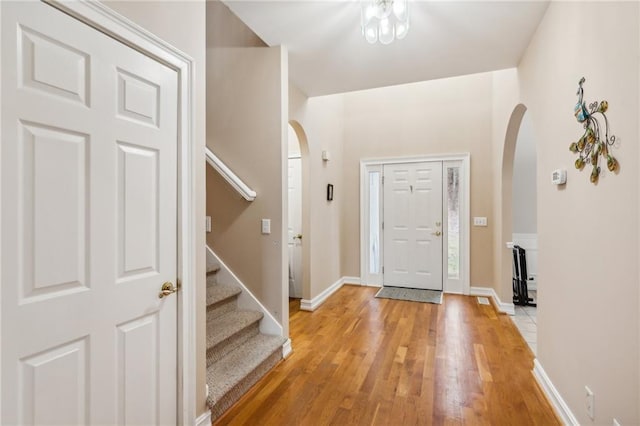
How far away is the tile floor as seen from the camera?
Answer: 9.72ft

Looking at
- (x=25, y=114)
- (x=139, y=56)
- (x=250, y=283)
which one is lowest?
(x=250, y=283)

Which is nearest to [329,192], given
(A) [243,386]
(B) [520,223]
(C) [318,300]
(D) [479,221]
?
(C) [318,300]

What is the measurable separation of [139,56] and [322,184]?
3.11 metres

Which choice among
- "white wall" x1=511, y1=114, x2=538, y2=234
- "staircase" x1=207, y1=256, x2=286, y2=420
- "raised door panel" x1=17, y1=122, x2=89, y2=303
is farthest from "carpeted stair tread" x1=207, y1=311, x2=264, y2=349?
"white wall" x1=511, y1=114, x2=538, y2=234

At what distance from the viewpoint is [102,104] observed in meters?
1.23

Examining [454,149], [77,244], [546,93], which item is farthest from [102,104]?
[454,149]

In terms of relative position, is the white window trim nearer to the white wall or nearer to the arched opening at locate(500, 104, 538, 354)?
the arched opening at locate(500, 104, 538, 354)

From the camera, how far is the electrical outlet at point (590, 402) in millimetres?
1504

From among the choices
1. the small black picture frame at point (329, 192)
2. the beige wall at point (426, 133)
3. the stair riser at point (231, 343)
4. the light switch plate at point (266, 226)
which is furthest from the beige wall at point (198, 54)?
the beige wall at point (426, 133)

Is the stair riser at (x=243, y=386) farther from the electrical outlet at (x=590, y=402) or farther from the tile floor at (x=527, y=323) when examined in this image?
the tile floor at (x=527, y=323)

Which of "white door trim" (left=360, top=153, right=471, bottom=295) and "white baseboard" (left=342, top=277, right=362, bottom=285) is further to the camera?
"white baseboard" (left=342, top=277, right=362, bottom=285)

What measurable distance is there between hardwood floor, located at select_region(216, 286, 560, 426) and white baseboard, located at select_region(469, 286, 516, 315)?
0.61ft

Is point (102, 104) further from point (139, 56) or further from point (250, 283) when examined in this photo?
point (250, 283)

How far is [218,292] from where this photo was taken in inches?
106
